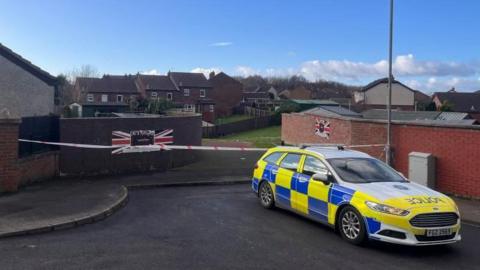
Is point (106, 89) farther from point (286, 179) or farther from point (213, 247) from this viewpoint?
point (213, 247)

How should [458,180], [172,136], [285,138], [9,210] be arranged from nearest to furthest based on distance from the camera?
[9,210]
[458,180]
[172,136]
[285,138]

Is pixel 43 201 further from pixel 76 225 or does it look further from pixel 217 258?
pixel 217 258

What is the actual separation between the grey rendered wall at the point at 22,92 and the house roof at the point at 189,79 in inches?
2327

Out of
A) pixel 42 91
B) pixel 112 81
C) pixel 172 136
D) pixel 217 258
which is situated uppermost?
pixel 112 81

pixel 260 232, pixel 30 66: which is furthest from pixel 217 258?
pixel 30 66

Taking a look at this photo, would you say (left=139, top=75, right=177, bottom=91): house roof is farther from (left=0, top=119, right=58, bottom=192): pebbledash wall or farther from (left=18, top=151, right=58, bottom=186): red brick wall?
(left=0, top=119, right=58, bottom=192): pebbledash wall

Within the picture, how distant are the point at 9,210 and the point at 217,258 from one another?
4656 millimetres

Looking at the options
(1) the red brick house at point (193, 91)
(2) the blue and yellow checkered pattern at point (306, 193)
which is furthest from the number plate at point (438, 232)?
(1) the red brick house at point (193, 91)

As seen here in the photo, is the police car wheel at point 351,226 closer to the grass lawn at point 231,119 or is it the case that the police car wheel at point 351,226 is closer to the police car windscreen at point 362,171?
the police car windscreen at point 362,171

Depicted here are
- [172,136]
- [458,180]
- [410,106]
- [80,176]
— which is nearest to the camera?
[458,180]

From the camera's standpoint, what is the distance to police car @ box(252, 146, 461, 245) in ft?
22.8

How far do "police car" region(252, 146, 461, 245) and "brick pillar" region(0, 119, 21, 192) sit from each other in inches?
218

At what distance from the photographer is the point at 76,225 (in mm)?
8297

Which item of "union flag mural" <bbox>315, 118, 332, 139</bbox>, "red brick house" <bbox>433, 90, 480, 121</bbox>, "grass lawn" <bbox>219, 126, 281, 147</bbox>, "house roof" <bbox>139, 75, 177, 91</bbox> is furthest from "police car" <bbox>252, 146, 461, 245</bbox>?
"red brick house" <bbox>433, 90, 480, 121</bbox>
